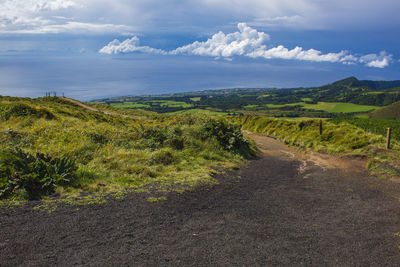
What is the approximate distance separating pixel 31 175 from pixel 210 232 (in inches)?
197

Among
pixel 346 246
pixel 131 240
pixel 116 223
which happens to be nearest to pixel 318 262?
pixel 346 246

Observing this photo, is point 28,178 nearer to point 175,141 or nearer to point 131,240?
point 131,240

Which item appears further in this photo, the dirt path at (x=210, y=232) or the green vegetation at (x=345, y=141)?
the green vegetation at (x=345, y=141)

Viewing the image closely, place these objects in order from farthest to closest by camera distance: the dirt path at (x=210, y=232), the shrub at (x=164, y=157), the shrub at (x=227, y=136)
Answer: the shrub at (x=227, y=136) < the shrub at (x=164, y=157) < the dirt path at (x=210, y=232)

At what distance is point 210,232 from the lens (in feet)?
18.3

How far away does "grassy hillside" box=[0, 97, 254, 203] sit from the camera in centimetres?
714

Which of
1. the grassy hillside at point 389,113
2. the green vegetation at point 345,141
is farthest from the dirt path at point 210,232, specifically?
the grassy hillside at point 389,113

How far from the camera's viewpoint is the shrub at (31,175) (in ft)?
21.2

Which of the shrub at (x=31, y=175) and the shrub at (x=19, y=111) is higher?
the shrub at (x=19, y=111)

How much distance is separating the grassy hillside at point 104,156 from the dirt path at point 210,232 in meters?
1.21

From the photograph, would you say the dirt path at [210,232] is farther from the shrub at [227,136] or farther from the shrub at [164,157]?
the shrub at [227,136]

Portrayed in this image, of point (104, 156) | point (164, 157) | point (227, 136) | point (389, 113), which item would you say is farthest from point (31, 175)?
point (389, 113)

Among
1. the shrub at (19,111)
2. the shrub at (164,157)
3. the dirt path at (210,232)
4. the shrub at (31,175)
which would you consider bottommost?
the dirt path at (210,232)

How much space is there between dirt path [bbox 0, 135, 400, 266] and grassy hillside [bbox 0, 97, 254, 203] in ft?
3.96
